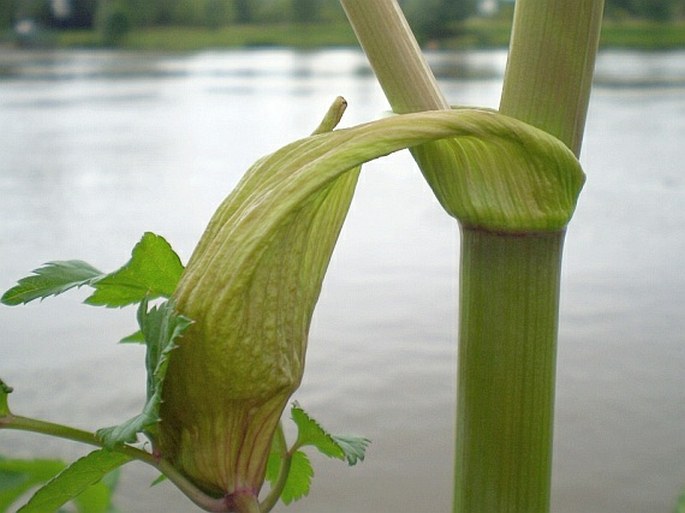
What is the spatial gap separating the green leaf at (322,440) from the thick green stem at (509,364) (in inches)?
0.8

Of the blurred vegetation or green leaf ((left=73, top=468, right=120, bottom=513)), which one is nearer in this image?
green leaf ((left=73, top=468, right=120, bottom=513))

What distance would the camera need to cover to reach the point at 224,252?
0.09 m

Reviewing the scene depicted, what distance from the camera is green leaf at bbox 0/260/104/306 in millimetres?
123

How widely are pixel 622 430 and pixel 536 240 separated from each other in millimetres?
359

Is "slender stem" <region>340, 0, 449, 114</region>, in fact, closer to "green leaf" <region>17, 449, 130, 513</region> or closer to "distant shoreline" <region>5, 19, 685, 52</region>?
"green leaf" <region>17, 449, 130, 513</region>

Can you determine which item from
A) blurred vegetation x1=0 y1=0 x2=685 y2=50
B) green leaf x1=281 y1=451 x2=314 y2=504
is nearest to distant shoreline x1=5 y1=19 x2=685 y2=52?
blurred vegetation x1=0 y1=0 x2=685 y2=50

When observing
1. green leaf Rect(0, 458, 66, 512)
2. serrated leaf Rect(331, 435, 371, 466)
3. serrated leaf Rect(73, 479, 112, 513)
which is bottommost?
serrated leaf Rect(73, 479, 112, 513)

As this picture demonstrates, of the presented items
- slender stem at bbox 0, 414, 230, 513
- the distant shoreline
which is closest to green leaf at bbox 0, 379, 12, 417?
slender stem at bbox 0, 414, 230, 513

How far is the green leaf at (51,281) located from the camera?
12 cm

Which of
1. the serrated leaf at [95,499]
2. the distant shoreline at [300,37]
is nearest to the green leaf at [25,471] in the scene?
the serrated leaf at [95,499]

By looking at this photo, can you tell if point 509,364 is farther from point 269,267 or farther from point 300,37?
point 300,37

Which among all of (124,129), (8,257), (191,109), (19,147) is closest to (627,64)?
(191,109)

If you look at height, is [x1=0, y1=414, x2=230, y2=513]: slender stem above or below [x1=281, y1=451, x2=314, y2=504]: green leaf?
above

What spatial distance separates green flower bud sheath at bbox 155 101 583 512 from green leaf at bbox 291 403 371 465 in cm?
2
